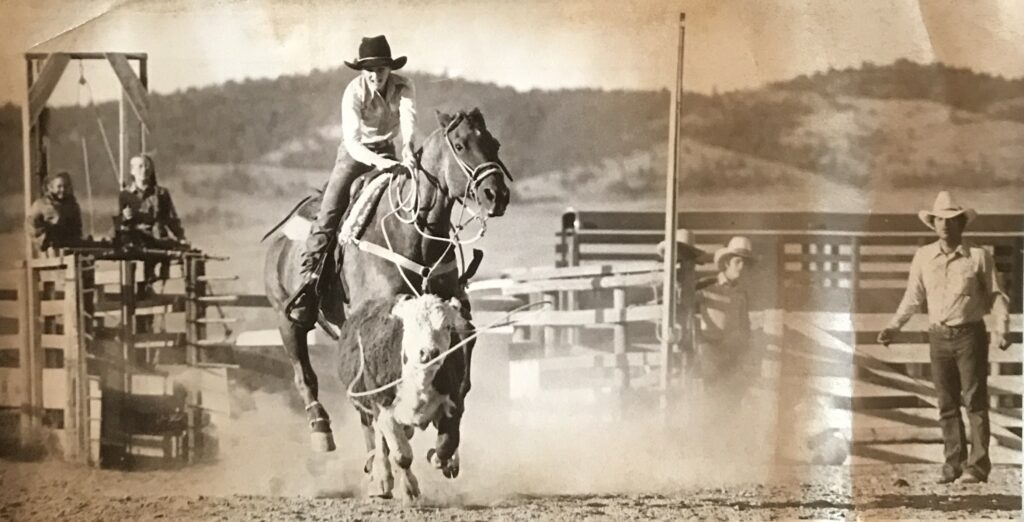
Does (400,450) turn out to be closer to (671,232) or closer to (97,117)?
(671,232)

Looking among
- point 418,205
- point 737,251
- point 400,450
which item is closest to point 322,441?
point 400,450

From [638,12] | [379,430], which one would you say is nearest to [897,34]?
[638,12]

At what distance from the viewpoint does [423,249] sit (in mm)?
2766

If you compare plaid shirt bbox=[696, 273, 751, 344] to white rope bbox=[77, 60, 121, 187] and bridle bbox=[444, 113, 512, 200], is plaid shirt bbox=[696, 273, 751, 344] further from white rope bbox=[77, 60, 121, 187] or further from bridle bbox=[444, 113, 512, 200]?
white rope bbox=[77, 60, 121, 187]

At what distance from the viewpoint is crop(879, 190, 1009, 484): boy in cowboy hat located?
2906 mm

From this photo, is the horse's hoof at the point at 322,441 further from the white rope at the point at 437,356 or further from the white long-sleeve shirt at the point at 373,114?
the white long-sleeve shirt at the point at 373,114

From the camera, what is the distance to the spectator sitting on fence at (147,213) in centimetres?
285

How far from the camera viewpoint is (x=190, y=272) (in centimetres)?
287

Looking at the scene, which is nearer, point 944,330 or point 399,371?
point 399,371

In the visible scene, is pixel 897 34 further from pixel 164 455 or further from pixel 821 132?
pixel 164 455

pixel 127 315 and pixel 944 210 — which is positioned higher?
pixel 944 210

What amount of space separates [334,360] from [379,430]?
246 mm

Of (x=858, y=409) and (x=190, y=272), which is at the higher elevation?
(x=190, y=272)

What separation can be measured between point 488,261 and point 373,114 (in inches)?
21.7
